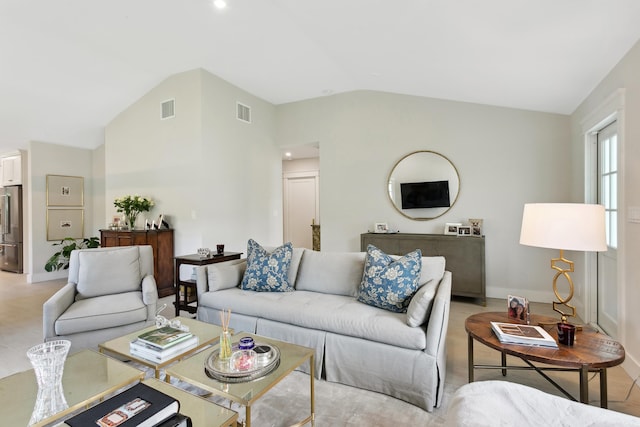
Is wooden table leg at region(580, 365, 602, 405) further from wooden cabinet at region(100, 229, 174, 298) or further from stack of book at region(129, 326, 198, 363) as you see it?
wooden cabinet at region(100, 229, 174, 298)

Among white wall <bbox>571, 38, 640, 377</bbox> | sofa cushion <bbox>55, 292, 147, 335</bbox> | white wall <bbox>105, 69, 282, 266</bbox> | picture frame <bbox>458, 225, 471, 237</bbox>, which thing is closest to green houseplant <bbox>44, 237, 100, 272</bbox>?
white wall <bbox>105, 69, 282, 266</bbox>

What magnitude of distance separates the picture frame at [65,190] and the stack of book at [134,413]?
→ 6322 millimetres

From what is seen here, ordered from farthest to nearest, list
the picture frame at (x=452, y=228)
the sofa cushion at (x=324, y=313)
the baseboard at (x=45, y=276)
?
the baseboard at (x=45, y=276) → the picture frame at (x=452, y=228) → the sofa cushion at (x=324, y=313)

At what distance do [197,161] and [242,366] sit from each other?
11.4 feet

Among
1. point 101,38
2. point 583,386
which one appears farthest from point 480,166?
point 101,38

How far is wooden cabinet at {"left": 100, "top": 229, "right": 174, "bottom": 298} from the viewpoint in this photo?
4.30 metres

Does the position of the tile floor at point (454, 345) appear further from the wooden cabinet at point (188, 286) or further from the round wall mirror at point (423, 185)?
the round wall mirror at point (423, 185)

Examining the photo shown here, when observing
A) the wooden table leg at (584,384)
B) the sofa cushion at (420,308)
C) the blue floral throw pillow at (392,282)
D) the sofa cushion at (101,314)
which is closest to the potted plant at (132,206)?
the sofa cushion at (101,314)

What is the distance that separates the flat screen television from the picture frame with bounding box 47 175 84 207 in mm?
6201

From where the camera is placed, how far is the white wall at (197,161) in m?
4.45

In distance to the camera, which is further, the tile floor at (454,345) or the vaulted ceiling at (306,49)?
the vaulted ceiling at (306,49)

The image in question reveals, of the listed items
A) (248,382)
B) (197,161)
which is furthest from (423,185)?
(248,382)

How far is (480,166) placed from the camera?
4.36m

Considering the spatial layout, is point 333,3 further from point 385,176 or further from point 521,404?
point 521,404
